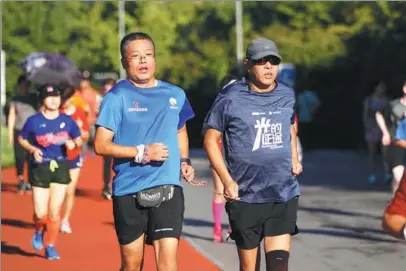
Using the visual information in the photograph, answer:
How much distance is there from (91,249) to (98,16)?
6278 centimetres

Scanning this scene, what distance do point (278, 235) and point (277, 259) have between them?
16 centimetres

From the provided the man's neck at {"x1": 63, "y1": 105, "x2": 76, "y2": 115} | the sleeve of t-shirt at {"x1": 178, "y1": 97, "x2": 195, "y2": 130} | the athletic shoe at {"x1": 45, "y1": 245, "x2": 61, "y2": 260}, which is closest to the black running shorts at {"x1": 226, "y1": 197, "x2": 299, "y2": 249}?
the sleeve of t-shirt at {"x1": 178, "y1": 97, "x2": 195, "y2": 130}

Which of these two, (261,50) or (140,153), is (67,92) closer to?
(261,50)

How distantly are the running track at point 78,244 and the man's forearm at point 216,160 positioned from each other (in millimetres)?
3177

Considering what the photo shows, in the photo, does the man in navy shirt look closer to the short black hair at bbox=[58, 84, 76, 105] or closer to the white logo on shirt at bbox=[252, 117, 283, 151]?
the white logo on shirt at bbox=[252, 117, 283, 151]

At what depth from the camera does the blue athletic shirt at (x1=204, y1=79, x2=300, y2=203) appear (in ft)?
25.0

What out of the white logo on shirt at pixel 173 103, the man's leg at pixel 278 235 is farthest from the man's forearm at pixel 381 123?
the white logo on shirt at pixel 173 103

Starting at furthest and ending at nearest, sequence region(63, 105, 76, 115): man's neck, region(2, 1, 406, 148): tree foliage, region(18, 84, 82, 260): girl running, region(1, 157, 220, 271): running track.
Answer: region(2, 1, 406, 148): tree foliage, region(63, 105, 76, 115): man's neck, region(18, 84, 82, 260): girl running, region(1, 157, 220, 271): running track

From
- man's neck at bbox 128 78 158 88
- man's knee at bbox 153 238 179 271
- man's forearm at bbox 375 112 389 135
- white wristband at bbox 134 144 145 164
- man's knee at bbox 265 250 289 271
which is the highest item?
man's neck at bbox 128 78 158 88

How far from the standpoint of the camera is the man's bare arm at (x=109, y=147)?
7328 mm

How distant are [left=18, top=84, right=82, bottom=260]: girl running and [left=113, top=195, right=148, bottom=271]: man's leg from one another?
13.5 ft

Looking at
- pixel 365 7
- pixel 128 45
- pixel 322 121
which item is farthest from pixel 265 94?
pixel 365 7

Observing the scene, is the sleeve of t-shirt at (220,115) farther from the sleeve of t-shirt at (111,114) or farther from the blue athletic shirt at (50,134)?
the blue athletic shirt at (50,134)

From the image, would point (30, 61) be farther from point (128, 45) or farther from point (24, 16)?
point (24, 16)
